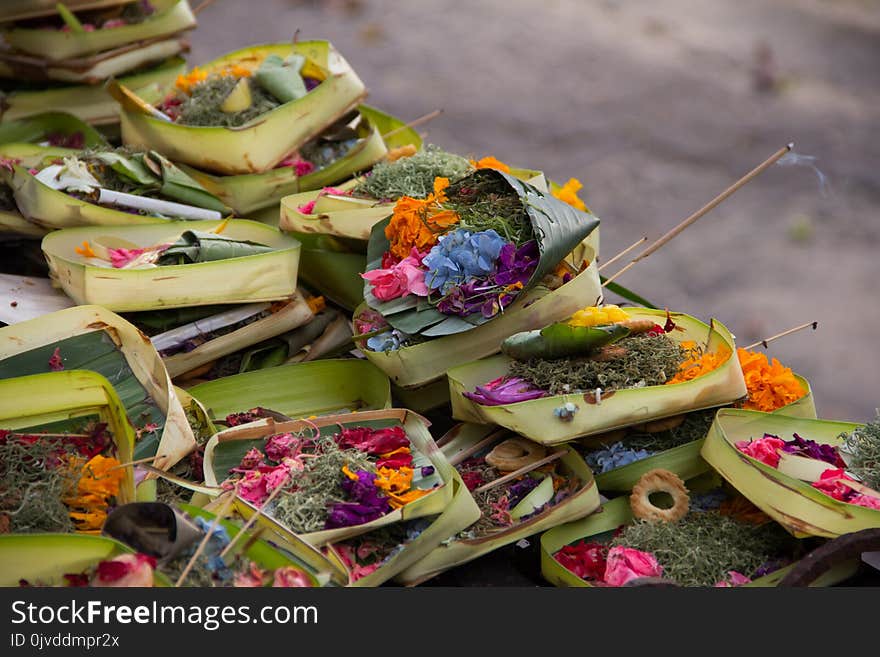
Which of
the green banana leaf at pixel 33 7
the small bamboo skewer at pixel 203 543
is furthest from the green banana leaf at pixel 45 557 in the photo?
the green banana leaf at pixel 33 7

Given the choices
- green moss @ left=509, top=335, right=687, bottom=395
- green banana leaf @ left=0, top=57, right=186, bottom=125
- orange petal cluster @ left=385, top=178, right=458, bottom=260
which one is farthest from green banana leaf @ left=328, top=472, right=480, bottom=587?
green banana leaf @ left=0, top=57, right=186, bottom=125

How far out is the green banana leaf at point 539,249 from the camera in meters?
1.89

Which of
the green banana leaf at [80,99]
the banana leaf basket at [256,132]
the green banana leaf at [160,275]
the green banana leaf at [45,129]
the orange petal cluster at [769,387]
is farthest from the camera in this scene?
the green banana leaf at [80,99]

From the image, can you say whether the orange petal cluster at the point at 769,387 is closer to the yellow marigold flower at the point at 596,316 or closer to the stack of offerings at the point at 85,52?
the yellow marigold flower at the point at 596,316

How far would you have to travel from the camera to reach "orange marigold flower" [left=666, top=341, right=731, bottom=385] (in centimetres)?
183

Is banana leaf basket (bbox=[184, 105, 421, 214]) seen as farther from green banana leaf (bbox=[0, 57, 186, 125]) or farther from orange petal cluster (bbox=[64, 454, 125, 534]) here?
orange petal cluster (bbox=[64, 454, 125, 534])

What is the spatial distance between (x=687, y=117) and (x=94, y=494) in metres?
4.66

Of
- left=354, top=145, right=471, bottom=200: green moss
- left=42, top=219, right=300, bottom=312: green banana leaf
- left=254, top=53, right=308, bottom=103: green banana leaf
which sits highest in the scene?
left=254, top=53, right=308, bottom=103: green banana leaf

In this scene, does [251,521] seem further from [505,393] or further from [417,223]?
[417,223]

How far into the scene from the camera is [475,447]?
75.7 inches

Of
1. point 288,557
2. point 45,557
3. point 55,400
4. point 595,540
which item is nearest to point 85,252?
point 55,400

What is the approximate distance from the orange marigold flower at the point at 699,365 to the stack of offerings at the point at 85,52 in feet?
6.27

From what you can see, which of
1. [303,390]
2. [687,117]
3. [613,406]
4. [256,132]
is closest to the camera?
[613,406]

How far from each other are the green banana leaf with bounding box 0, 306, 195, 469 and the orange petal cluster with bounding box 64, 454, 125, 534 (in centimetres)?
17
